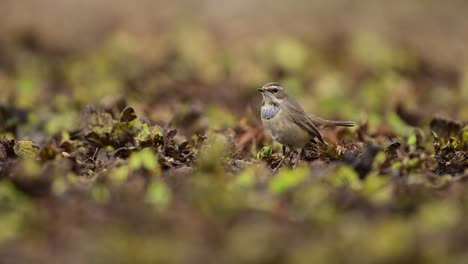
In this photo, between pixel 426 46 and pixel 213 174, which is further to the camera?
pixel 426 46

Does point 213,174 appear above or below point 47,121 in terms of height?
below

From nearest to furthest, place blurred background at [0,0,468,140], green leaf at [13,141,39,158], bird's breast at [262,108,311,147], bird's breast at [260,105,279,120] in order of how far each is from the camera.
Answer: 1. green leaf at [13,141,39,158]
2. bird's breast at [262,108,311,147]
3. bird's breast at [260,105,279,120]
4. blurred background at [0,0,468,140]

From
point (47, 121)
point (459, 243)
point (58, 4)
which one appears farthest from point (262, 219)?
point (58, 4)

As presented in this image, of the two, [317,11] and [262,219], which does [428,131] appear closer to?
[262,219]

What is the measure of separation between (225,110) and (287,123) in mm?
2992

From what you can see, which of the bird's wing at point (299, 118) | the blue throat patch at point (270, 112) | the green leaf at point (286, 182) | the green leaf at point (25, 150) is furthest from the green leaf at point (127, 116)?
the green leaf at point (286, 182)

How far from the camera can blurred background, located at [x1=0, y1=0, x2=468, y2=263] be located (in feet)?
16.3

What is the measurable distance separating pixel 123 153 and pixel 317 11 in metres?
11.2

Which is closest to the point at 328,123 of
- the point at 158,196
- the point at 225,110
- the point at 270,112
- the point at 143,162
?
the point at 270,112

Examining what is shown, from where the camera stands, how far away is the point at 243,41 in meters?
15.4

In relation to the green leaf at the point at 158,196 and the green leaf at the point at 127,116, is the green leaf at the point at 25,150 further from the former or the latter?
the green leaf at the point at 158,196

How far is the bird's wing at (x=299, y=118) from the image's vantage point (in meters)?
7.87

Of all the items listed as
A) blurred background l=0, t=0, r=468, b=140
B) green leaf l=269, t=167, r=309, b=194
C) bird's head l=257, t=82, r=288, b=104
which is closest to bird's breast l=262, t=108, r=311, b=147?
bird's head l=257, t=82, r=288, b=104

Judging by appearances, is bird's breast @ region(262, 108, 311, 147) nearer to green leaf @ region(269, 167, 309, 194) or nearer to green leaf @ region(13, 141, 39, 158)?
green leaf @ region(269, 167, 309, 194)
